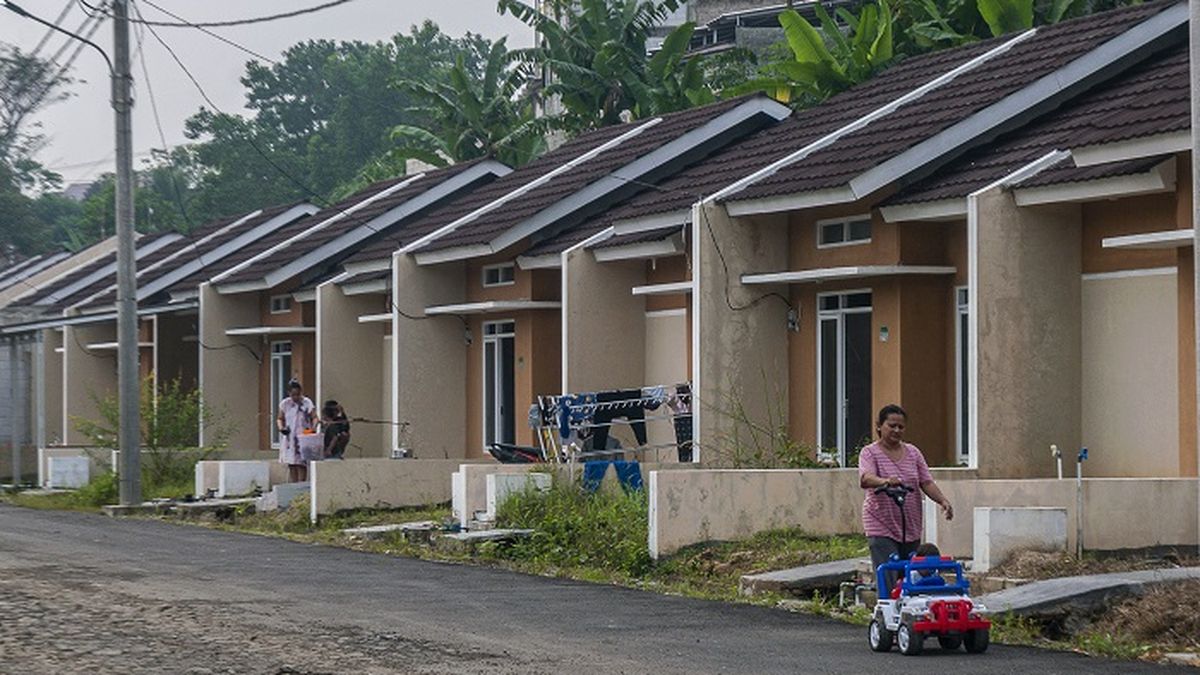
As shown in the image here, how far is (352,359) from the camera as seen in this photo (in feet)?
124

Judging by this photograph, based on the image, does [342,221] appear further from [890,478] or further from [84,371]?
[890,478]

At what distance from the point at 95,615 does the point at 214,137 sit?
8503 cm

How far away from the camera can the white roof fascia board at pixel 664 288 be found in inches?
1118

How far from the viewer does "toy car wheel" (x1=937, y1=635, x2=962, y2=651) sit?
14.6 metres

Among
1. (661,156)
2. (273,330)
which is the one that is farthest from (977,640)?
(273,330)

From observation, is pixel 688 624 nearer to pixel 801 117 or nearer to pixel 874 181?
pixel 874 181

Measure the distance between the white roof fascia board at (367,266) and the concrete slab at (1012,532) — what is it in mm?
18968

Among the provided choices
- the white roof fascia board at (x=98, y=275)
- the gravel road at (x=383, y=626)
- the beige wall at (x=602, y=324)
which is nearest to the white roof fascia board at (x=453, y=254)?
the beige wall at (x=602, y=324)

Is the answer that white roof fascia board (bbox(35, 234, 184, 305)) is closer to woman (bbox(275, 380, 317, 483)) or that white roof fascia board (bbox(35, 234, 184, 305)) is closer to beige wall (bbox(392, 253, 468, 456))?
beige wall (bbox(392, 253, 468, 456))

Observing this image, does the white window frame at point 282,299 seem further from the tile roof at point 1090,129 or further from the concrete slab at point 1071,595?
the concrete slab at point 1071,595

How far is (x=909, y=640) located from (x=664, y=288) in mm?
14900

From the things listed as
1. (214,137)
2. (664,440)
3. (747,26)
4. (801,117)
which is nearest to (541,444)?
(664,440)

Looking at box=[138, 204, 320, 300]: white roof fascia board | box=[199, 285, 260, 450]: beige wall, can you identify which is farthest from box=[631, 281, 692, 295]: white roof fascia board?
box=[138, 204, 320, 300]: white roof fascia board

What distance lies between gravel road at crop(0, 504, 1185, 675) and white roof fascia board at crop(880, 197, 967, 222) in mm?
6620
